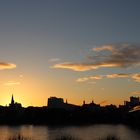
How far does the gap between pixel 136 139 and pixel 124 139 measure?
12.8 ft

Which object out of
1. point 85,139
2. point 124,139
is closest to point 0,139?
point 85,139

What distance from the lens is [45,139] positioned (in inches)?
5354

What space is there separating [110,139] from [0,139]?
54.1 m

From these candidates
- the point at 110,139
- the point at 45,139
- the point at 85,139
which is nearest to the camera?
the point at 110,139

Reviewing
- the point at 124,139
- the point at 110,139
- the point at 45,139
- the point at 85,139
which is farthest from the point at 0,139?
the point at 110,139

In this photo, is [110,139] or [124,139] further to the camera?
[124,139]

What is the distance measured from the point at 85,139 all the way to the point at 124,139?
13.5m

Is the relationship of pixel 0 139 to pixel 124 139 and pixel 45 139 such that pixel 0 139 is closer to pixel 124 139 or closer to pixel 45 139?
pixel 45 139

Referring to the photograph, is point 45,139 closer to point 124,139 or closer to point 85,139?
point 85,139

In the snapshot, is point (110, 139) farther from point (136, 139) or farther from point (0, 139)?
point (0, 139)

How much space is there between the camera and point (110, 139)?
3391 inches

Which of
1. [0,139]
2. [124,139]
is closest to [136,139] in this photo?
[124,139]

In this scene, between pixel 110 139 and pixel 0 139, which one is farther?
pixel 0 139

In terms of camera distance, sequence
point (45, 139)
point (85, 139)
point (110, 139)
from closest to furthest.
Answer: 1. point (110, 139)
2. point (85, 139)
3. point (45, 139)
